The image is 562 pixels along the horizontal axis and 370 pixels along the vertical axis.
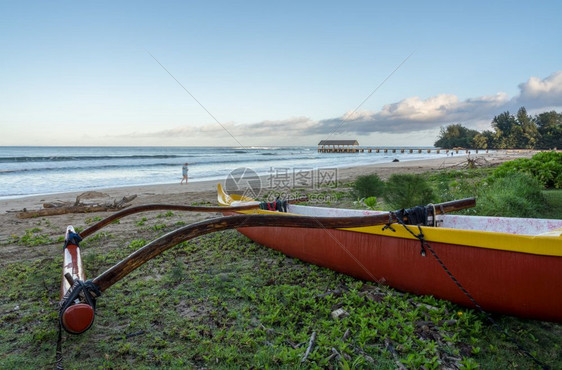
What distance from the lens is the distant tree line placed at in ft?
206

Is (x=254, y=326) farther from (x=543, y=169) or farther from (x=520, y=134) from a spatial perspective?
(x=520, y=134)

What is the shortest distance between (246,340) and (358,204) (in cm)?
557

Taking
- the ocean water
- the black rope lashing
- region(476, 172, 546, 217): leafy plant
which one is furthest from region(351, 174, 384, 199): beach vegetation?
the ocean water

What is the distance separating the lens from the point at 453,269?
2.65 metres

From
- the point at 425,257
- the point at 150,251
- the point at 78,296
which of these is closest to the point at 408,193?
the point at 425,257

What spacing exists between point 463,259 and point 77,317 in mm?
2885

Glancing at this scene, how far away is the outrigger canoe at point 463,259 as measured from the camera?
88.1 inches

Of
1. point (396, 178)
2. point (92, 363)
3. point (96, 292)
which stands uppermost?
point (396, 178)

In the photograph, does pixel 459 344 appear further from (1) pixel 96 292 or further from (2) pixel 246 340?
(1) pixel 96 292

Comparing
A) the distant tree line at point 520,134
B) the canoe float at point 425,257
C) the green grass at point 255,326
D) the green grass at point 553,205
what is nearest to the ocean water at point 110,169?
the green grass at point 255,326

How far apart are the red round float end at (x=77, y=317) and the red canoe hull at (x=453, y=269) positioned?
2397mm

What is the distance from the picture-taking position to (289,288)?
3.26 meters

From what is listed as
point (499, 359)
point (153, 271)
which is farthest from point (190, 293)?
point (499, 359)

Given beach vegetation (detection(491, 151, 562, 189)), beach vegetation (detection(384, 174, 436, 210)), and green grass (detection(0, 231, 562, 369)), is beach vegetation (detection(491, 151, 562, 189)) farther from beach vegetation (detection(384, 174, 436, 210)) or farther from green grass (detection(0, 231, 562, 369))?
green grass (detection(0, 231, 562, 369))
